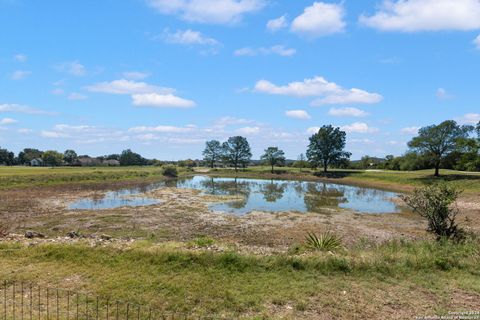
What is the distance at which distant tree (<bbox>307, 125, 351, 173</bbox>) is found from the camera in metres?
82.3

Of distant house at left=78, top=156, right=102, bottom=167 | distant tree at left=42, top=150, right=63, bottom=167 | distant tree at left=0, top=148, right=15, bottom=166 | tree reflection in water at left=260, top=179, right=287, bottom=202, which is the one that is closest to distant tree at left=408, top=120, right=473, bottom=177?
tree reflection in water at left=260, top=179, right=287, bottom=202

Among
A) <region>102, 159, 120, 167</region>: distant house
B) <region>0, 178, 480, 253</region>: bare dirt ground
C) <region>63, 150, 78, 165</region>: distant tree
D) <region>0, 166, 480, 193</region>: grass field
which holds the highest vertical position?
<region>63, 150, 78, 165</region>: distant tree

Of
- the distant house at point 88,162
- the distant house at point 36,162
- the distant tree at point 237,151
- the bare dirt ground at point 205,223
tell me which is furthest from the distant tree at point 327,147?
the distant house at point 36,162

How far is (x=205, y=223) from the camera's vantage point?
21.2 meters

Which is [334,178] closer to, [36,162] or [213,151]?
[213,151]

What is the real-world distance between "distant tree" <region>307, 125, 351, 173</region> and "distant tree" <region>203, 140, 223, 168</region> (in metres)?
34.8

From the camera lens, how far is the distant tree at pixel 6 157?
4328 inches

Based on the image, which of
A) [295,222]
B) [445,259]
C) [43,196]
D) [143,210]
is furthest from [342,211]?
[43,196]

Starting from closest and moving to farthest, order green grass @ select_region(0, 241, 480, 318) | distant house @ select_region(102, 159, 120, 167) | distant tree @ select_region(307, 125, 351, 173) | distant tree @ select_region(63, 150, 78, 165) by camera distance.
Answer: green grass @ select_region(0, 241, 480, 318) < distant tree @ select_region(307, 125, 351, 173) < distant tree @ select_region(63, 150, 78, 165) < distant house @ select_region(102, 159, 120, 167)

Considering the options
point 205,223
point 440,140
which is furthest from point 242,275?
point 440,140

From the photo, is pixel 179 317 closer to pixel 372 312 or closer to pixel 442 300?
pixel 372 312

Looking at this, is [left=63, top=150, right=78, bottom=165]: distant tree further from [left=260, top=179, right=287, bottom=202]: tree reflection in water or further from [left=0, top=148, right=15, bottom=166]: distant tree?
[left=260, top=179, right=287, bottom=202]: tree reflection in water

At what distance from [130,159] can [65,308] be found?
429 feet

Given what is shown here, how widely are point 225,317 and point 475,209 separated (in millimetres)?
28227
